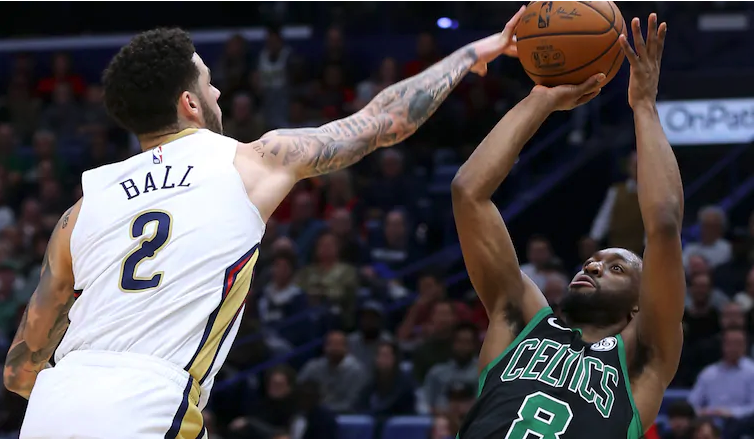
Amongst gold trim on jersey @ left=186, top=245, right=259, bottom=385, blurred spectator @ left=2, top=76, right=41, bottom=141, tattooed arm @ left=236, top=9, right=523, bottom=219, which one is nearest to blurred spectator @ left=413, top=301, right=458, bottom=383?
tattooed arm @ left=236, top=9, right=523, bottom=219

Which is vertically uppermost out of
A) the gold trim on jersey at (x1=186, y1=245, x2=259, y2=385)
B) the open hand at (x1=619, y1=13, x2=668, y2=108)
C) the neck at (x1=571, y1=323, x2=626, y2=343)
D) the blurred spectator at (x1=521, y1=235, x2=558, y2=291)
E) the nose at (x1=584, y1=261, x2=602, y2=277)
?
the open hand at (x1=619, y1=13, x2=668, y2=108)

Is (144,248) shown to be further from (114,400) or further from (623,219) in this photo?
(623,219)

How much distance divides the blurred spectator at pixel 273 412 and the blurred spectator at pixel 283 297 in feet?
3.35

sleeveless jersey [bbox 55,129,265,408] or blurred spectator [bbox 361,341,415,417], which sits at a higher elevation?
sleeveless jersey [bbox 55,129,265,408]

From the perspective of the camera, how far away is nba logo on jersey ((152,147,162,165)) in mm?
2971

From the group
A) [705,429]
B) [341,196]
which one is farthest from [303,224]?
[705,429]

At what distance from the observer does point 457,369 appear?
8.59 meters

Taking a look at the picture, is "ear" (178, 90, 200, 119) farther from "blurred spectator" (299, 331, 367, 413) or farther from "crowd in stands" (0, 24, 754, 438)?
"blurred spectator" (299, 331, 367, 413)

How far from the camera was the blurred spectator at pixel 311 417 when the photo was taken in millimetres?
8188

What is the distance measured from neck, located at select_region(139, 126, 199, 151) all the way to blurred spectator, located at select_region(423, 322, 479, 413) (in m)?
5.76

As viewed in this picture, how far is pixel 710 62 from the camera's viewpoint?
1190 cm

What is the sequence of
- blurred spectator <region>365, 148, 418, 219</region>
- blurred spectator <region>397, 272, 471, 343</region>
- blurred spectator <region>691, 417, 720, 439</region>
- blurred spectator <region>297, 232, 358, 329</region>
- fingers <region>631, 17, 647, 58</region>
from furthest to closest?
blurred spectator <region>365, 148, 418, 219</region> < blurred spectator <region>297, 232, 358, 329</region> < blurred spectator <region>397, 272, 471, 343</region> < blurred spectator <region>691, 417, 720, 439</region> < fingers <region>631, 17, 647, 58</region>

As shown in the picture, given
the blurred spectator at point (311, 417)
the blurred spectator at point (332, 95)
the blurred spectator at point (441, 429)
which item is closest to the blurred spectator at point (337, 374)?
the blurred spectator at point (311, 417)

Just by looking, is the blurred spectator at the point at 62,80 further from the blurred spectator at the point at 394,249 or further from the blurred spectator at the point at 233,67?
the blurred spectator at the point at 394,249
